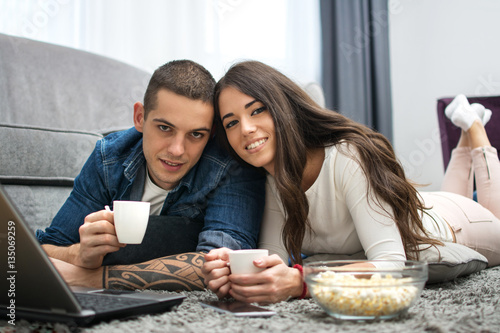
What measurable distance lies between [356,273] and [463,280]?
Answer: 68cm

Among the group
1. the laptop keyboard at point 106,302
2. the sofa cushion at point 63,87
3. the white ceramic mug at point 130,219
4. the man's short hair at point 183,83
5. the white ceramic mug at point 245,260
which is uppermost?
Answer: the sofa cushion at point 63,87

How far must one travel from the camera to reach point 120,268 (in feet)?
3.82

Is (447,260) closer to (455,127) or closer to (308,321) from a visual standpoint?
(308,321)

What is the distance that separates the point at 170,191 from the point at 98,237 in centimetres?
38

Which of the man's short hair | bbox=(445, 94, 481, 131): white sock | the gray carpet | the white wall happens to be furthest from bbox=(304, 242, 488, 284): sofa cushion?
the white wall

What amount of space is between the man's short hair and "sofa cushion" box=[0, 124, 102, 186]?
53cm

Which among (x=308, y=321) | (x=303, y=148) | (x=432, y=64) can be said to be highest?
(x=432, y=64)

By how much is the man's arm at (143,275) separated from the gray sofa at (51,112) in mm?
593

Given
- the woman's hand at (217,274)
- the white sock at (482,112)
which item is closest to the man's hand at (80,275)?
the woman's hand at (217,274)

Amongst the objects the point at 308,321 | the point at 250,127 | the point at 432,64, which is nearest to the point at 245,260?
the point at 308,321

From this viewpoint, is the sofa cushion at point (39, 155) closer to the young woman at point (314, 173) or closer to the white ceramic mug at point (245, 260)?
the young woman at point (314, 173)

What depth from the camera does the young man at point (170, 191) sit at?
46.7 inches

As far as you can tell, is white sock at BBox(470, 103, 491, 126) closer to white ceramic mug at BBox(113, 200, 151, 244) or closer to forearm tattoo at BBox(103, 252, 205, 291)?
forearm tattoo at BBox(103, 252, 205, 291)

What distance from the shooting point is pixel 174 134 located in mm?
1323
